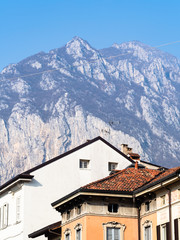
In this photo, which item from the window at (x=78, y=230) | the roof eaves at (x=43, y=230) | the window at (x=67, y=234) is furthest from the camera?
the roof eaves at (x=43, y=230)

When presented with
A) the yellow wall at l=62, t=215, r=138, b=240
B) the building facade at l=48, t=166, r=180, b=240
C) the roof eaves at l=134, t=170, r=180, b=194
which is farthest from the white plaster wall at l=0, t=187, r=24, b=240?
the roof eaves at l=134, t=170, r=180, b=194

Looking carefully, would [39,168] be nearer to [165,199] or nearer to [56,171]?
[56,171]

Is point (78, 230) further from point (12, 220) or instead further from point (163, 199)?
point (12, 220)

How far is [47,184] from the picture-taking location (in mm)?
60594

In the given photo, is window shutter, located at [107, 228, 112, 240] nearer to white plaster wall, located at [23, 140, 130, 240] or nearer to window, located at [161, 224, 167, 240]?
window, located at [161, 224, 167, 240]

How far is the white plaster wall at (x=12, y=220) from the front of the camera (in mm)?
59141

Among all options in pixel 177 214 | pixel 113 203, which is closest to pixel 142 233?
pixel 113 203

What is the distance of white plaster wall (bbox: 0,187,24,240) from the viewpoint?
59141 millimetres

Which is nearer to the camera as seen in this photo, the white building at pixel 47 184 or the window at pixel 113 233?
the window at pixel 113 233

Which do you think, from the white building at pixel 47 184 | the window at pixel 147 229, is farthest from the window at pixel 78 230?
the white building at pixel 47 184

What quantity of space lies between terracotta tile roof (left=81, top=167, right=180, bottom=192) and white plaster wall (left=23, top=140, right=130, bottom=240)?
495 inches

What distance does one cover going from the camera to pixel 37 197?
196ft

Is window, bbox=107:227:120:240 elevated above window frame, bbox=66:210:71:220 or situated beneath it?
situated beneath

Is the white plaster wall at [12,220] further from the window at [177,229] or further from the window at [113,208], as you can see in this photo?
the window at [177,229]
